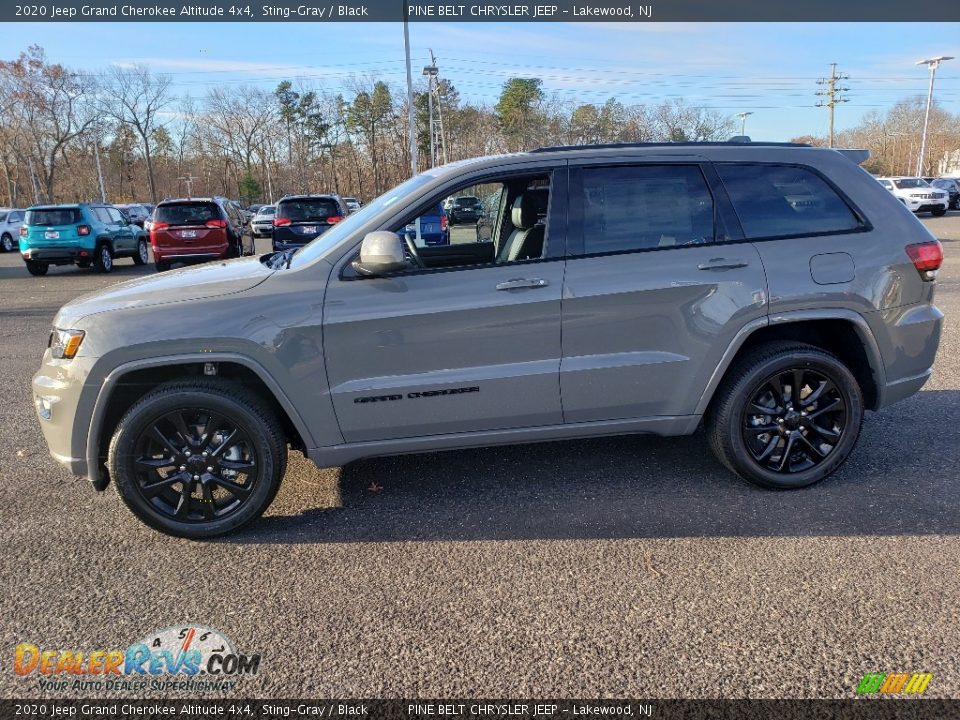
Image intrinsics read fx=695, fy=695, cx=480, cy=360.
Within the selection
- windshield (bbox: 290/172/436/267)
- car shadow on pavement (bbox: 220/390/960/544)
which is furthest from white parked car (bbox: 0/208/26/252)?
car shadow on pavement (bbox: 220/390/960/544)

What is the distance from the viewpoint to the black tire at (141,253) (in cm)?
1982

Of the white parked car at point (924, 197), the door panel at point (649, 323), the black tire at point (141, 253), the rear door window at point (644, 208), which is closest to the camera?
the door panel at point (649, 323)

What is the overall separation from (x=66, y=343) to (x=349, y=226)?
1.53 meters

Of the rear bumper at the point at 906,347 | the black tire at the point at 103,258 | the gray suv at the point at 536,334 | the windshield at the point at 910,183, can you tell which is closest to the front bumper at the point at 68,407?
the gray suv at the point at 536,334

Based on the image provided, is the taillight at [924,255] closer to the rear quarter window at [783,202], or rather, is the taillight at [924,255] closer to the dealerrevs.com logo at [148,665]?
the rear quarter window at [783,202]

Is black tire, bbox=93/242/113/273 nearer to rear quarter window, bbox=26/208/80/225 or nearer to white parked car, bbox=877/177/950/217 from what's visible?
rear quarter window, bbox=26/208/80/225

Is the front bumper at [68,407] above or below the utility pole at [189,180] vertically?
below

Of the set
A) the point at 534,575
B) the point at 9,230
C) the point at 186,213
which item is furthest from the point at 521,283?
the point at 9,230

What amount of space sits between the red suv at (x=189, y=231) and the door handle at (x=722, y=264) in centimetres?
1426

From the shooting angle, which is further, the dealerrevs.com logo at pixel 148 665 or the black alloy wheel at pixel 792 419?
the black alloy wheel at pixel 792 419

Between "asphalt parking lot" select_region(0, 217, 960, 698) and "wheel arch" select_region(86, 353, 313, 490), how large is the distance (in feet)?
1.52

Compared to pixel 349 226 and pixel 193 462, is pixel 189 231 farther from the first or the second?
pixel 193 462

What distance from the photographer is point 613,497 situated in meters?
3.89

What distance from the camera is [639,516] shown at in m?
3.66
